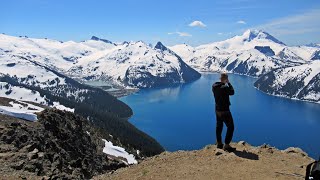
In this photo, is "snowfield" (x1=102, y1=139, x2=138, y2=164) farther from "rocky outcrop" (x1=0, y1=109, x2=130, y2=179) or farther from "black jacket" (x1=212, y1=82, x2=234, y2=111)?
"black jacket" (x1=212, y1=82, x2=234, y2=111)

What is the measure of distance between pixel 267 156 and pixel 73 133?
229ft

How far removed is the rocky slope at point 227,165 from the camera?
813 inches

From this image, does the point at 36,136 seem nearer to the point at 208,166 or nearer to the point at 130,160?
the point at 208,166

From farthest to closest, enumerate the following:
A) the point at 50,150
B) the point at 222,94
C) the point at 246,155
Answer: the point at 50,150
the point at 246,155
the point at 222,94

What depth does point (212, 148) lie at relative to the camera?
25484 millimetres

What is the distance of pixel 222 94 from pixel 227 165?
3995mm

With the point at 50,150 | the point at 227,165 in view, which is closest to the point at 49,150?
the point at 50,150

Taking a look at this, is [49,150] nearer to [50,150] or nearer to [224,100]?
[50,150]

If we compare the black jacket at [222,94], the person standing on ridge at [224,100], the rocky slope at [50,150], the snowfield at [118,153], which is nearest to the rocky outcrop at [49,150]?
the rocky slope at [50,150]

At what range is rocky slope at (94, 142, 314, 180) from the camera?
67.8ft

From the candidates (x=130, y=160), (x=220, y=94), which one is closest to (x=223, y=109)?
(x=220, y=94)

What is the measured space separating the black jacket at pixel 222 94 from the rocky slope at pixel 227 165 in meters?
2.84

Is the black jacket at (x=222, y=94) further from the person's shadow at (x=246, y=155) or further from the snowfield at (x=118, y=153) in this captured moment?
the snowfield at (x=118, y=153)

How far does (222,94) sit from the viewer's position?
74.9ft
